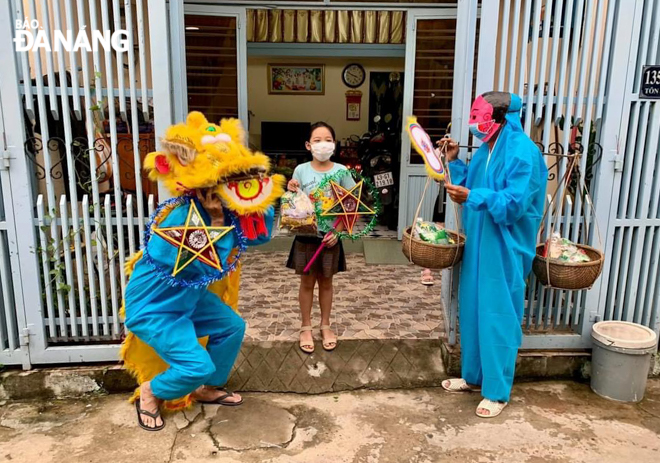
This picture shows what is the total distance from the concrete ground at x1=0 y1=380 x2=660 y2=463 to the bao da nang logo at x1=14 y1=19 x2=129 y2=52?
6.89ft

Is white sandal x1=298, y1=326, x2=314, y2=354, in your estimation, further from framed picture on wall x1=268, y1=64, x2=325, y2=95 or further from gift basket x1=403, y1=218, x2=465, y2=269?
framed picture on wall x1=268, y1=64, x2=325, y2=95

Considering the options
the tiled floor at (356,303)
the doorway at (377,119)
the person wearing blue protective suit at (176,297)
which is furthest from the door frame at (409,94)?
the person wearing blue protective suit at (176,297)

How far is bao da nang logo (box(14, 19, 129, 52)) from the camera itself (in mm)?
2896

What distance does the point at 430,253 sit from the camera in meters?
2.95

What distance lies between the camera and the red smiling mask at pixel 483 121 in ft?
9.35

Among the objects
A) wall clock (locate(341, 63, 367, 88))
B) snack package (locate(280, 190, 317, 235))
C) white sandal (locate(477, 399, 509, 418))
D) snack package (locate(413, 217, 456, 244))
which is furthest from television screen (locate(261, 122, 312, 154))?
white sandal (locate(477, 399, 509, 418))

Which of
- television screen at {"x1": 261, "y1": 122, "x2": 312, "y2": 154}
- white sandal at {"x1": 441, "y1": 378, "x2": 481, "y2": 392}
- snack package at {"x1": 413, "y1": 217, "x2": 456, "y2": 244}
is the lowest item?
white sandal at {"x1": 441, "y1": 378, "x2": 481, "y2": 392}

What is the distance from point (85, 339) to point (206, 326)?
3.34 feet

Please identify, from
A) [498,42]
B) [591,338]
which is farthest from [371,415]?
[498,42]

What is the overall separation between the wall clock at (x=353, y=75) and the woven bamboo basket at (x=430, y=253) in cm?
774

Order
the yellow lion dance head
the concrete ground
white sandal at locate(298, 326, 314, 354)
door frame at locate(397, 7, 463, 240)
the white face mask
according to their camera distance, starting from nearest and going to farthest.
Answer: the yellow lion dance head
the concrete ground
the white face mask
white sandal at locate(298, 326, 314, 354)
door frame at locate(397, 7, 463, 240)

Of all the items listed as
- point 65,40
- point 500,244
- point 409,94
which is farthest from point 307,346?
point 409,94

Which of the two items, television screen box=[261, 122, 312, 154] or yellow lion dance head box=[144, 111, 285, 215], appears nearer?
yellow lion dance head box=[144, 111, 285, 215]

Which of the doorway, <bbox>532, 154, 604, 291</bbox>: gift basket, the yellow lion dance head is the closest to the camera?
the yellow lion dance head
